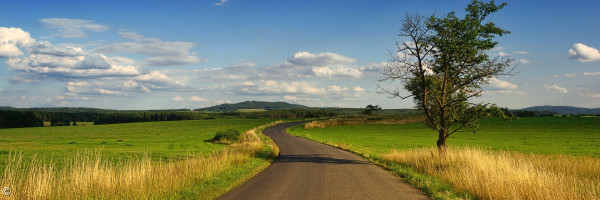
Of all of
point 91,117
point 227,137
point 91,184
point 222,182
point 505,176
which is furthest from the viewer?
point 91,117

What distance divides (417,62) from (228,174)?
505 inches

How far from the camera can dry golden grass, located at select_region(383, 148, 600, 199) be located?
1001 cm

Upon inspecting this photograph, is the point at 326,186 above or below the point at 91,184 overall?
below

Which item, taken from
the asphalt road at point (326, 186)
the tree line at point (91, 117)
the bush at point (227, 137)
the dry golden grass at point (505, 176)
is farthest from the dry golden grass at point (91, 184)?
the tree line at point (91, 117)

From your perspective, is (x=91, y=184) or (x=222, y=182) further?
(x=222, y=182)

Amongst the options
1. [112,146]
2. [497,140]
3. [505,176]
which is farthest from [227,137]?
[505,176]

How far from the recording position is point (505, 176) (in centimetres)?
1216

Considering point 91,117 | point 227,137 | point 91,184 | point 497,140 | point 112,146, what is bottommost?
point 112,146

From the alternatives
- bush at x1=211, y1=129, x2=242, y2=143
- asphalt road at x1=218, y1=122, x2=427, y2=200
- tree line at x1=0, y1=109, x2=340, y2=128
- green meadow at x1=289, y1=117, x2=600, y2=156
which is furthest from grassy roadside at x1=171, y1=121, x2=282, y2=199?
tree line at x1=0, y1=109, x2=340, y2=128

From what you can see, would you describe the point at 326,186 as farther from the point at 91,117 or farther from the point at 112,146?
the point at 91,117

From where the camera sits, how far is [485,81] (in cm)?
2017

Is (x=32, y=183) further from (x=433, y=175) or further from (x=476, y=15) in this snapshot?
(x=476, y=15)

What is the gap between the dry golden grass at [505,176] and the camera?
32.8ft

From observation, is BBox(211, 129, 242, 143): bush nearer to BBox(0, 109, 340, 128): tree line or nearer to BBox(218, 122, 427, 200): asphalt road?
BBox(218, 122, 427, 200): asphalt road
